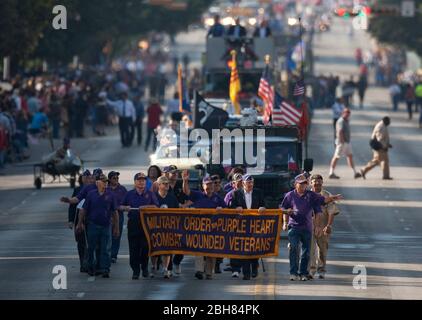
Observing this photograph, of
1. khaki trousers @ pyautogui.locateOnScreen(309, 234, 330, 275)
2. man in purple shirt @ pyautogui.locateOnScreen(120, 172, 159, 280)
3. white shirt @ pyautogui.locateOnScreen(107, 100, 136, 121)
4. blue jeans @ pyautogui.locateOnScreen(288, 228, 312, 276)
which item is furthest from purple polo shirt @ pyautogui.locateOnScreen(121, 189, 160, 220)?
white shirt @ pyautogui.locateOnScreen(107, 100, 136, 121)

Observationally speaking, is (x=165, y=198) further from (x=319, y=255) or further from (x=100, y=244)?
(x=319, y=255)

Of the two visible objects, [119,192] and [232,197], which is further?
[119,192]

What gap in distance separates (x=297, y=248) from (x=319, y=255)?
684 mm

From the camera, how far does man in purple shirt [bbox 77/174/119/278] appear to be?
27.5 metres

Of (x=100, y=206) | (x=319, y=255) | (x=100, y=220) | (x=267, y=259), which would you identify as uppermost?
(x=100, y=206)

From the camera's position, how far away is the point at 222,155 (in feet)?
117

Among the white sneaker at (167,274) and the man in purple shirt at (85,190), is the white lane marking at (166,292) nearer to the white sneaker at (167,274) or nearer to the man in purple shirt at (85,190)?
the white sneaker at (167,274)

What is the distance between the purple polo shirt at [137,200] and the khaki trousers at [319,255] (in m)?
2.50

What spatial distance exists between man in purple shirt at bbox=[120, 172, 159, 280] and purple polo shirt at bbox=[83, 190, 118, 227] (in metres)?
0.19

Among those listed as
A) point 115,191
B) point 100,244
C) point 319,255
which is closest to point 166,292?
point 100,244

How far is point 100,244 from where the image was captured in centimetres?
2755

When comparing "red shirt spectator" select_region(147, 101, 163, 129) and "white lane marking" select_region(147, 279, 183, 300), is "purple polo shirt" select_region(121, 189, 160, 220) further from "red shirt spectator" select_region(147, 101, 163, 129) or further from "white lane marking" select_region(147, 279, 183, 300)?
"red shirt spectator" select_region(147, 101, 163, 129)

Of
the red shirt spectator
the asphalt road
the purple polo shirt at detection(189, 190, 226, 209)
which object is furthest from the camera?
the red shirt spectator
